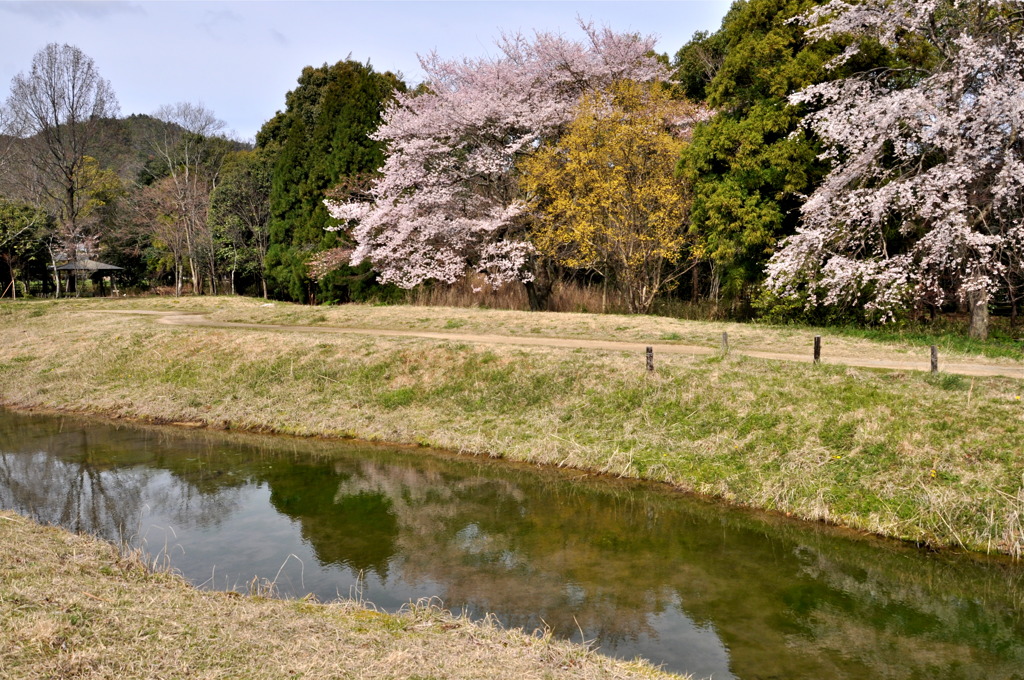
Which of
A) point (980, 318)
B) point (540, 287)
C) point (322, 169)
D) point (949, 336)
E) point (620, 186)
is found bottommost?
point (949, 336)

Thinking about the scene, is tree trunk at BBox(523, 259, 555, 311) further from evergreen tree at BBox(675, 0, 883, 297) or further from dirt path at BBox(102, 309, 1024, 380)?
dirt path at BBox(102, 309, 1024, 380)

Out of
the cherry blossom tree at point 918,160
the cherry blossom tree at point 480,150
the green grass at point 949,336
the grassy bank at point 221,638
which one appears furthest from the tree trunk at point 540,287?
the grassy bank at point 221,638

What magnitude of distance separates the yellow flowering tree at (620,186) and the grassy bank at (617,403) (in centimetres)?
378

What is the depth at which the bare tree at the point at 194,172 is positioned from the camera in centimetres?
4531

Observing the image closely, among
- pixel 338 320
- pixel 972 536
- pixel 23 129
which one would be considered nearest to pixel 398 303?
pixel 338 320

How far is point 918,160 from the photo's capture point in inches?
778

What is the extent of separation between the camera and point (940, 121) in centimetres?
1748

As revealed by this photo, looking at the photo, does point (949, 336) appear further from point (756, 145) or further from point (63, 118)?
point (63, 118)

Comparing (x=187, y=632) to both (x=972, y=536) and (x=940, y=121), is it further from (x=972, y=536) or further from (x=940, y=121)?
(x=940, y=121)

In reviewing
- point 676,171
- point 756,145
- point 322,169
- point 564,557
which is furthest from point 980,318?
point 322,169

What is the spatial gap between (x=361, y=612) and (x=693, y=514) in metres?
5.69

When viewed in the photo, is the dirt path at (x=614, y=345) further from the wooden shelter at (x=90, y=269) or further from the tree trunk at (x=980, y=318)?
the wooden shelter at (x=90, y=269)

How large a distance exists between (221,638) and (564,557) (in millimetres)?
4629

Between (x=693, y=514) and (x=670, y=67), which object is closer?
(x=693, y=514)
